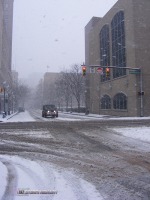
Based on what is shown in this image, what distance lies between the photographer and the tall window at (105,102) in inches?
2112

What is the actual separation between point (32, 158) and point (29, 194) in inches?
158

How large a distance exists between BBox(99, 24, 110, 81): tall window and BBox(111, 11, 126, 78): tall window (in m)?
3.18

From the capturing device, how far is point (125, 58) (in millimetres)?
46000

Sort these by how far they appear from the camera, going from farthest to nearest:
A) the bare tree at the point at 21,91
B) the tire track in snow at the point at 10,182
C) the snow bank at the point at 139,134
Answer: the bare tree at the point at 21,91
the snow bank at the point at 139,134
the tire track in snow at the point at 10,182

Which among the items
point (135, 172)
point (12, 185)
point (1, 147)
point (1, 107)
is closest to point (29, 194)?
point (12, 185)

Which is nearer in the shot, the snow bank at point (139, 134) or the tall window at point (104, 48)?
the snow bank at point (139, 134)

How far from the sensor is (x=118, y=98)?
48969mm

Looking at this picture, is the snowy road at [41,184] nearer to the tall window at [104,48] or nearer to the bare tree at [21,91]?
the tall window at [104,48]

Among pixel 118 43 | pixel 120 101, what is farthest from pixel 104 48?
pixel 120 101

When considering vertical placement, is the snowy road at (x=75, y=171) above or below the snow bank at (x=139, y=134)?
below

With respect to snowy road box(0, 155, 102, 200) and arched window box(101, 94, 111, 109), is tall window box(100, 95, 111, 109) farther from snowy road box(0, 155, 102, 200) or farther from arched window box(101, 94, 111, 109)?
snowy road box(0, 155, 102, 200)

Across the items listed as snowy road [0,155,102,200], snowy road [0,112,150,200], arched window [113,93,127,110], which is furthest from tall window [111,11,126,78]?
snowy road [0,155,102,200]

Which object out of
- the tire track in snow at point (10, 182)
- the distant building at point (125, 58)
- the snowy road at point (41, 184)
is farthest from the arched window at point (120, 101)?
the snowy road at point (41, 184)

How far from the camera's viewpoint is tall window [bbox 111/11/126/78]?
47062 millimetres
